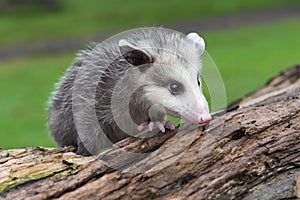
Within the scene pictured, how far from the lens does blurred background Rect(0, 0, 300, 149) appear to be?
13453 millimetres

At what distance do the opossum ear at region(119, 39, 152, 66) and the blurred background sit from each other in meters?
6.15

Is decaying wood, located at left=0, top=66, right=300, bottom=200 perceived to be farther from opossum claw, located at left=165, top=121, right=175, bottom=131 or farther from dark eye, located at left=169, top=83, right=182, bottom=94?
dark eye, located at left=169, top=83, right=182, bottom=94

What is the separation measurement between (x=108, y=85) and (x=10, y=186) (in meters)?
1.18

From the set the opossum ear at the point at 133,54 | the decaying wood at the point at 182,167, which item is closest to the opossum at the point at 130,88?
the opossum ear at the point at 133,54

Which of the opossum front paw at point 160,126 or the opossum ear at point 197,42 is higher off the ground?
the opossum ear at point 197,42

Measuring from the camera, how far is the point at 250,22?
25266 mm

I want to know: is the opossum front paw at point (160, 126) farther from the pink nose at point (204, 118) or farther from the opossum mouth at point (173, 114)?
the pink nose at point (204, 118)

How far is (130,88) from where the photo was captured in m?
4.36

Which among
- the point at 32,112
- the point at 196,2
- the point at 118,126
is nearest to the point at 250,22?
the point at 196,2

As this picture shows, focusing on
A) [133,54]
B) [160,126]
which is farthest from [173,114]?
[133,54]

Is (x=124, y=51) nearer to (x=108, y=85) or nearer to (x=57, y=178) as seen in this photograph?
(x=108, y=85)

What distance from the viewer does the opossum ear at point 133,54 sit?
4230 mm

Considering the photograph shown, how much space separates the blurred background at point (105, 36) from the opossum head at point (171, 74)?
6175 millimetres

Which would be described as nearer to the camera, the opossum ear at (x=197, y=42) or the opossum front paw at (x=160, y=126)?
the opossum front paw at (x=160, y=126)
